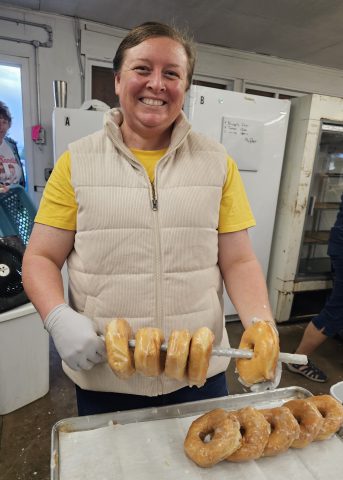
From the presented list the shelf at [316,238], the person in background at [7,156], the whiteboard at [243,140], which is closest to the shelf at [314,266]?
the shelf at [316,238]

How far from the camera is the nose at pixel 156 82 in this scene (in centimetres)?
91

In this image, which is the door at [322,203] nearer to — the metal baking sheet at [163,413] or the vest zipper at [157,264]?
the metal baking sheet at [163,413]

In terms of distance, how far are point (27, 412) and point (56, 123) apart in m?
2.08

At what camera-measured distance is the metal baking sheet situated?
0.88 m

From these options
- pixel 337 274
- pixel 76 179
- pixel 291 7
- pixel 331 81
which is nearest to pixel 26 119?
pixel 291 7

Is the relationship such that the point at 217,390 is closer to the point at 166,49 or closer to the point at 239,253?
the point at 239,253

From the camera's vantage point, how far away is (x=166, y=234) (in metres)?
0.96

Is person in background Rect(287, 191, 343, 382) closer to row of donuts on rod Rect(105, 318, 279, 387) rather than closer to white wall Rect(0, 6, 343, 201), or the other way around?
row of donuts on rod Rect(105, 318, 279, 387)

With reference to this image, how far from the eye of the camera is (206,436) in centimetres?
90

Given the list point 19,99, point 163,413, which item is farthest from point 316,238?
point 19,99

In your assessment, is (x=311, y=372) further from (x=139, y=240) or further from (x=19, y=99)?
(x=19, y=99)

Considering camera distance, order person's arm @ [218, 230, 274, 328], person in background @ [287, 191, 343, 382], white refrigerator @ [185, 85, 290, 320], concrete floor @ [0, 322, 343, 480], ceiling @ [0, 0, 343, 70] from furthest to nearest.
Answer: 1. ceiling @ [0, 0, 343, 70]
2. white refrigerator @ [185, 85, 290, 320]
3. person in background @ [287, 191, 343, 382]
4. concrete floor @ [0, 322, 343, 480]
5. person's arm @ [218, 230, 274, 328]

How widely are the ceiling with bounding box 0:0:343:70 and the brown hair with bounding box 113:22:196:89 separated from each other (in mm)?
2320

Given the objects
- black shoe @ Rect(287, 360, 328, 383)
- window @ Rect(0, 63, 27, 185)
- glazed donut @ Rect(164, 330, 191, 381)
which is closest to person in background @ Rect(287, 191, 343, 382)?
black shoe @ Rect(287, 360, 328, 383)
